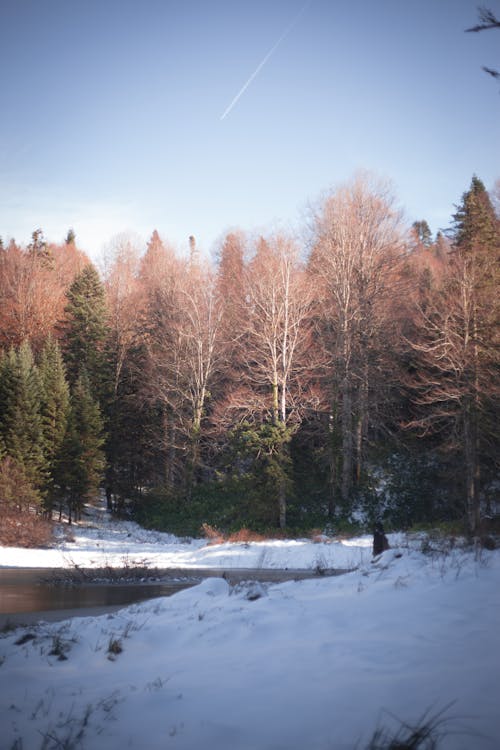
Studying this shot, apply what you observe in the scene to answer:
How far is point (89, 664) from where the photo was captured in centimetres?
514

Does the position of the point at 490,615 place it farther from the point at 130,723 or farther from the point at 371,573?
the point at 130,723

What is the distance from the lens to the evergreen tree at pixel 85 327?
35.0 m

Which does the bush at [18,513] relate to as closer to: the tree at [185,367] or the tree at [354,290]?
the tree at [185,367]

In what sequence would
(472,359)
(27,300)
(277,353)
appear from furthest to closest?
(27,300), (277,353), (472,359)

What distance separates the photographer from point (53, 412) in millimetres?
27438

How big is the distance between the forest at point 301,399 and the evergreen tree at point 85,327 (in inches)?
29.1

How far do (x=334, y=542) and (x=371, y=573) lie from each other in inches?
436

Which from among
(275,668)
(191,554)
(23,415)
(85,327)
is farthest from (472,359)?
(85,327)

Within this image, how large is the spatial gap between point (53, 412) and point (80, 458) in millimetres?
2981

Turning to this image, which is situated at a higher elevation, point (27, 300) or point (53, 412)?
point (27, 300)

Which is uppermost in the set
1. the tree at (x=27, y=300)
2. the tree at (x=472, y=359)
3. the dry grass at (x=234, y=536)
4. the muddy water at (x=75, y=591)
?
the tree at (x=27, y=300)

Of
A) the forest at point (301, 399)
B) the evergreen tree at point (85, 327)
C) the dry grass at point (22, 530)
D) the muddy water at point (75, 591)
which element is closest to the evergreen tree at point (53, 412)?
the forest at point (301, 399)

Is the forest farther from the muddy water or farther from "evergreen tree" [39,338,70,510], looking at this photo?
the muddy water

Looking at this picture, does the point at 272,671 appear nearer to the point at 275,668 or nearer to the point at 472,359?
the point at 275,668
